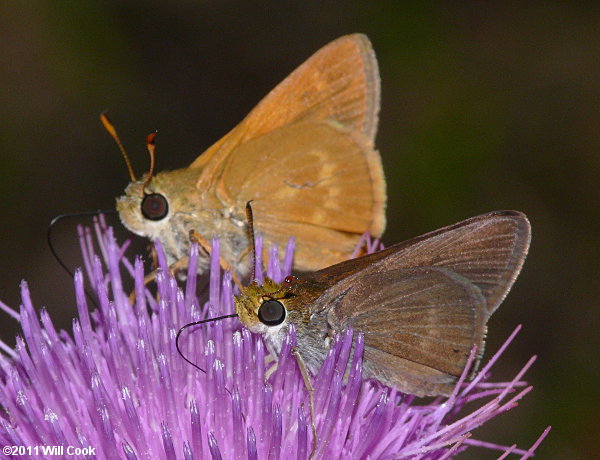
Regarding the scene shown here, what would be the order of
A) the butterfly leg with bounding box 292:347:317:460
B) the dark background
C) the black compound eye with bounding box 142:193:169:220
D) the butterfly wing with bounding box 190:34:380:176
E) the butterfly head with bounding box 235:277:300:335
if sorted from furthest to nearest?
the dark background
the butterfly wing with bounding box 190:34:380:176
the black compound eye with bounding box 142:193:169:220
the butterfly head with bounding box 235:277:300:335
the butterfly leg with bounding box 292:347:317:460

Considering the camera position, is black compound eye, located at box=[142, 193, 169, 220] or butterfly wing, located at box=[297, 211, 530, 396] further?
black compound eye, located at box=[142, 193, 169, 220]

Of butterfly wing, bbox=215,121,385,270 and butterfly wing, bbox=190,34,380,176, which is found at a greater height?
butterfly wing, bbox=190,34,380,176

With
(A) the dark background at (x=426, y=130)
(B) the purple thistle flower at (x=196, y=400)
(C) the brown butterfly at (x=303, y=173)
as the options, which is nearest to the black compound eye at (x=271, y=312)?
(B) the purple thistle flower at (x=196, y=400)

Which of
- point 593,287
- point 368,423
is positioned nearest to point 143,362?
point 368,423

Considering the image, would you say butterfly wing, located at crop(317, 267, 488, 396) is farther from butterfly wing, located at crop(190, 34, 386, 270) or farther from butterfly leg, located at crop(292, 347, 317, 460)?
butterfly wing, located at crop(190, 34, 386, 270)

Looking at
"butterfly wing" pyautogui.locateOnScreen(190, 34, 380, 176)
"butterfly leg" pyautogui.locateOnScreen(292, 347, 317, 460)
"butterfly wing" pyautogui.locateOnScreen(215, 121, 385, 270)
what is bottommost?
"butterfly leg" pyautogui.locateOnScreen(292, 347, 317, 460)

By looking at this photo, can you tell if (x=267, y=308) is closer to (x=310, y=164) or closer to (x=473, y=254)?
(x=473, y=254)

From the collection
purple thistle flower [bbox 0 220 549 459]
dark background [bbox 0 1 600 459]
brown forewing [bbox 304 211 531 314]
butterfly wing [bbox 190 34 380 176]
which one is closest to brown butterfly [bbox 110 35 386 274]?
butterfly wing [bbox 190 34 380 176]

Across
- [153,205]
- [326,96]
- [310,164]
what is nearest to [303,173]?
[310,164]
